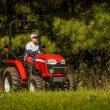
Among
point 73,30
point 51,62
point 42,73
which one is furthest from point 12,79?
point 73,30

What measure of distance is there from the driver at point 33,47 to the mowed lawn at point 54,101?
427cm

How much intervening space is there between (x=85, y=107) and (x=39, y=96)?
191cm

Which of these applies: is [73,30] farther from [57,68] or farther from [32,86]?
[32,86]

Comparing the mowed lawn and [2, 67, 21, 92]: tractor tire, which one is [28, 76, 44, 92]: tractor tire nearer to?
[2, 67, 21, 92]: tractor tire

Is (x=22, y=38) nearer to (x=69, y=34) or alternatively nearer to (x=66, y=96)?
(x=69, y=34)

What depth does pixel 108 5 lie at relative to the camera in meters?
17.9

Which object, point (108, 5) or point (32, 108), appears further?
point (108, 5)

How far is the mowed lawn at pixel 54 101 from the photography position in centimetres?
917

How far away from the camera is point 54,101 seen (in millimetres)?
9945

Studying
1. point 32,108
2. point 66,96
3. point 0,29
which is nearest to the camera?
point 32,108

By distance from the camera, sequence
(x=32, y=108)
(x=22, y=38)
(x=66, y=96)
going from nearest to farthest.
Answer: (x=32, y=108) < (x=66, y=96) < (x=22, y=38)

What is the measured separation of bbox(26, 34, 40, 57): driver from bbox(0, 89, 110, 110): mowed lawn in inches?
168

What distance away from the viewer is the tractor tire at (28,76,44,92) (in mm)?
14205

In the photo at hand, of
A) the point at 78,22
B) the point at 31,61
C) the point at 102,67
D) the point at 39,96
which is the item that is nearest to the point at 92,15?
the point at 78,22
